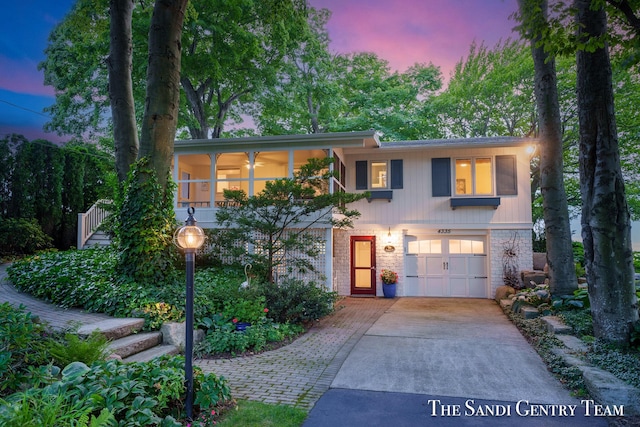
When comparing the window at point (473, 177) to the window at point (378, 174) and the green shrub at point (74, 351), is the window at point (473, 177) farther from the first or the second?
the green shrub at point (74, 351)

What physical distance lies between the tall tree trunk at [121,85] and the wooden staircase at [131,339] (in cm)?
407

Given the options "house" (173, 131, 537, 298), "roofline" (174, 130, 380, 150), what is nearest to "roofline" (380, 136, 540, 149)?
"house" (173, 131, 537, 298)

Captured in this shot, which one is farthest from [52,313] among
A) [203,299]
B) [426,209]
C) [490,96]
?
[490,96]

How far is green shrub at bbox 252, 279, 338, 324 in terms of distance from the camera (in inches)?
299

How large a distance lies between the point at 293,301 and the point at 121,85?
6042 mm

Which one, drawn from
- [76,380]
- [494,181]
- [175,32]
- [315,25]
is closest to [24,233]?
[175,32]

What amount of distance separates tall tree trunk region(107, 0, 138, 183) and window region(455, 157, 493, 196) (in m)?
9.39

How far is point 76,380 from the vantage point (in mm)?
2996

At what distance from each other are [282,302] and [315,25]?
1751 centimetres

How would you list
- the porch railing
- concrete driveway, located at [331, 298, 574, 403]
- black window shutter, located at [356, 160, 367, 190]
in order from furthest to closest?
the porch railing → black window shutter, located at [356, 160, 367, 190] → concrete driveway, located at [331, 298, 574, 403]

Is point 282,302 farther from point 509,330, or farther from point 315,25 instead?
point 315,25

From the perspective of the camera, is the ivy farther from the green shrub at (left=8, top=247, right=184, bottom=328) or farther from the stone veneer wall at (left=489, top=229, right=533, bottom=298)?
the stone veneer wall at (left=489, top=229, right=533, bottom=298)

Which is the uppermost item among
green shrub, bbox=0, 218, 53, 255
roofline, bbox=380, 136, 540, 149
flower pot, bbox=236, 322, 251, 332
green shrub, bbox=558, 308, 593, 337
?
roofline, bbox=380, 136, 540, 149

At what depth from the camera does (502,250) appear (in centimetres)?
1193
